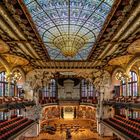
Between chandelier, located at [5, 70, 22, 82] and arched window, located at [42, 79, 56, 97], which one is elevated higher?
chandelier, located at [5, 70, 22, 82]

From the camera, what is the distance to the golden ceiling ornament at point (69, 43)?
59.7 ft

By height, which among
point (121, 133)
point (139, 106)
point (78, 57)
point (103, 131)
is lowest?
point (103, 131)

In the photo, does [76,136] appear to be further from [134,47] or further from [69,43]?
[69,43]

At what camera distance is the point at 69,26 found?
15797 mm

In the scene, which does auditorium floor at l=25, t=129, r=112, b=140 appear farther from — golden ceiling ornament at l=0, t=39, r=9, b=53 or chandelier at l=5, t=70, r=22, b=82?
golden ceiling ornament at l=0, t=39, r=9, b=53

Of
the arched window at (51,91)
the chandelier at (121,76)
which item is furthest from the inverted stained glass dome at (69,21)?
the arched window at (51,91)

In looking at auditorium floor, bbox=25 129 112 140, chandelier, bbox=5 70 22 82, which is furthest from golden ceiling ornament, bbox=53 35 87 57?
auditorium floor, bbox=25 129 112 140

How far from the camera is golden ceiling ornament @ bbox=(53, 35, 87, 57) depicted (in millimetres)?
→ 18184

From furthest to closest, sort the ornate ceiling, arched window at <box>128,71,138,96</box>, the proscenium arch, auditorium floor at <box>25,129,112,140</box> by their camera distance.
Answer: arched window at <box>128,71,138,96</box> → auditorium floor at <box>25,129,112,140</box> → the proscenium arch → the ornate ceiling

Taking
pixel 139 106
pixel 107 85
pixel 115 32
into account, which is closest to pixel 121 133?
pixel 139 106

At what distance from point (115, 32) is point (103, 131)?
17696 mm

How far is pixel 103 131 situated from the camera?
99.3ft

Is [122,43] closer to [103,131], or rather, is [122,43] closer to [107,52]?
[107,52]

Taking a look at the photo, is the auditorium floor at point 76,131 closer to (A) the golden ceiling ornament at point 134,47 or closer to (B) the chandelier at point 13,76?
(B) the chandelier at point 13,76
